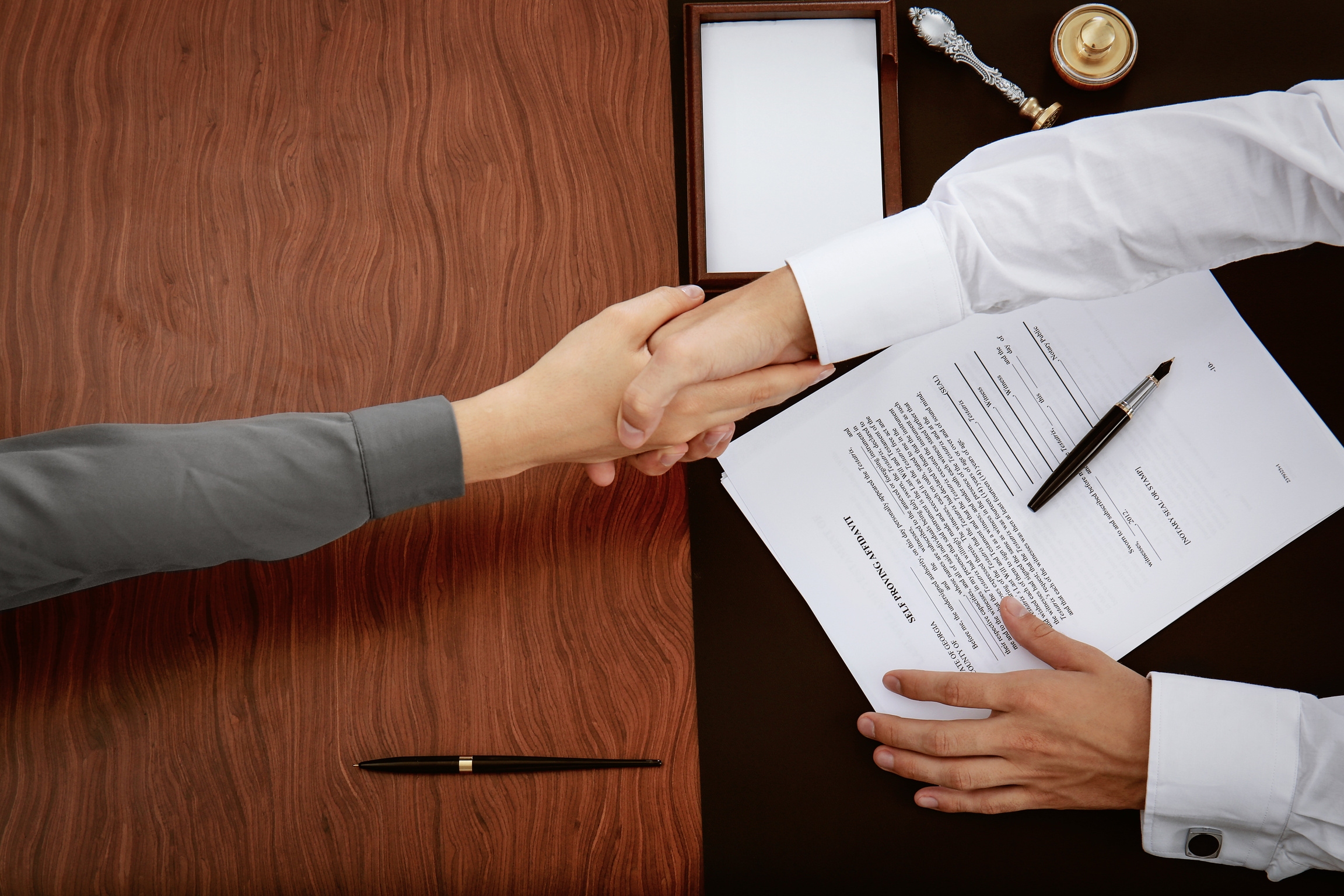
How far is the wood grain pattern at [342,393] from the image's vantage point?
903 millimetres

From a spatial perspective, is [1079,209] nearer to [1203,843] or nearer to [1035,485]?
[1035,485]

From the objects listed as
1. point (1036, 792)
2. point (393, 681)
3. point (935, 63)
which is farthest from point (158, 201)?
point (1036, 792)

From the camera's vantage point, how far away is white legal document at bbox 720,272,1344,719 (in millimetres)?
946

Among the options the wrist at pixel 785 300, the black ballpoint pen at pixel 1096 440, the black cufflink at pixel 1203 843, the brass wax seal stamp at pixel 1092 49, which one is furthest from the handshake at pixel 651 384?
the black cufflink at pixel 1203 843

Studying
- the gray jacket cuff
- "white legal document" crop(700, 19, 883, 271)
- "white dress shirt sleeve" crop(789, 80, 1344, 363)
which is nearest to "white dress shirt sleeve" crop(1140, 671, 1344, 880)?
"white dress shirt sleeve" crop(789, 80, 1344, 363)

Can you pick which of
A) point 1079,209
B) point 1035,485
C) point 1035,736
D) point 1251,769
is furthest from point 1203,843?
point 1079,209

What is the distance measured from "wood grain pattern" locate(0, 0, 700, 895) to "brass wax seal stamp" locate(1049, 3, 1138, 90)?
0.45 m

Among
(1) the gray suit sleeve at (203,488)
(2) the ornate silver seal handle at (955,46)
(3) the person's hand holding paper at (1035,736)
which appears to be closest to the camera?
(1) the gray suit sleeve at (203,488)

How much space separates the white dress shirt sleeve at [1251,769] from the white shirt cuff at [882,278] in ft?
1.49

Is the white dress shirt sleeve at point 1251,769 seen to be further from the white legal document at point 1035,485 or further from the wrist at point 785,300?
the wrist at point 785,300

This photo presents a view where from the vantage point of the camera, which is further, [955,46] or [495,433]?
[955,46]

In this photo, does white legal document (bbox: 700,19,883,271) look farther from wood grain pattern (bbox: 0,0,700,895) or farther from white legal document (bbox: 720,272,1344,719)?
white legal document (bbox: 720,272,1344,719)

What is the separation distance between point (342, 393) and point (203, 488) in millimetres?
185

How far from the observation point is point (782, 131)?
980 millimetres
